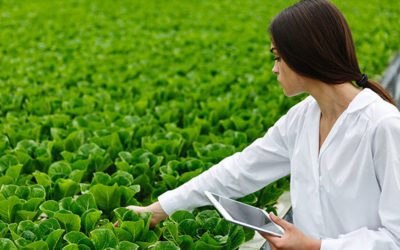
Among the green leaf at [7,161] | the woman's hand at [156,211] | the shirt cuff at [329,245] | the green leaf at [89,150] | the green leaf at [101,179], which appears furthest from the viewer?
the green leaf at [89,150]

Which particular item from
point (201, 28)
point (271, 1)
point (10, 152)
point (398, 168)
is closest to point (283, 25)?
point (398, 168)

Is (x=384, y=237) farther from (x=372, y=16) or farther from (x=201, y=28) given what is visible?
(x=372, y=16)

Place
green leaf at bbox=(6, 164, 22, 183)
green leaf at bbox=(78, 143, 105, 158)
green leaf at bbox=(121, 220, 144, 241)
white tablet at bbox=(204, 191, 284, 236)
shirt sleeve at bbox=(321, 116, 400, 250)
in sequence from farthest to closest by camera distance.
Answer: green leaf at bbox=(78, 143, 105, 158) → green leaf at bbox=(6, 164, 22, 183) → green leaf at bbox=(121, 220, 144, 241) → white tablet at bbox=(204, 191, 284, 236) → shirt sleeve at bbox=(321, 116, 400, 250)

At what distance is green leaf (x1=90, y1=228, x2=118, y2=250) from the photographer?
2.25 metres

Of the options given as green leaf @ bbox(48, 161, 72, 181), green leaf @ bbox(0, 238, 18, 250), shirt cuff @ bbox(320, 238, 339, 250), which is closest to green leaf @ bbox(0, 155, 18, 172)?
green leaf @ bbox(48, 161, 72, 181)

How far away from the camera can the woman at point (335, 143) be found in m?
1.80

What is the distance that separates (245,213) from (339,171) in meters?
0.49

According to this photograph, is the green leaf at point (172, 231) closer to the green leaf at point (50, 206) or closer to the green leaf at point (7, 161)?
the green leaf at point (50, 206)

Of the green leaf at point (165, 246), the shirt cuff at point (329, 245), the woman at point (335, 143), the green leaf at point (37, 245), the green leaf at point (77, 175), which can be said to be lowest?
the green leaf at point (165, 246)

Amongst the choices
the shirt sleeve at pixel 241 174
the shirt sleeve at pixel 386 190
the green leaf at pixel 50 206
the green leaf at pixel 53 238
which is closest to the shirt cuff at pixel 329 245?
the shirt sleeve at pixel 386 190

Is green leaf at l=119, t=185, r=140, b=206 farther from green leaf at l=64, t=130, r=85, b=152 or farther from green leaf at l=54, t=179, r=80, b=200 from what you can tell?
green leaf at l=64, t=130, r=85, b=152

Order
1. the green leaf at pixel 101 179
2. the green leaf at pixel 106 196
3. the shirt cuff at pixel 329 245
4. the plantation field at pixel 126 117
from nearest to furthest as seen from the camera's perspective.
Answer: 1. the shirt cuff at pixel 329 245
2. the plantation field at pixel 126 117
3. the green leaf at pixel 106 196
4. the green leaf at pixel 101 179

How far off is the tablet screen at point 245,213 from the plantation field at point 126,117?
23cm

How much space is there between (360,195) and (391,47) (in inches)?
286
